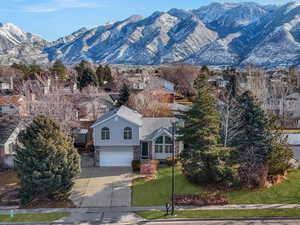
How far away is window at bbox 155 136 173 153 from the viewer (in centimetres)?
3180

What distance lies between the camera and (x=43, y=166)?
2270 centimetres

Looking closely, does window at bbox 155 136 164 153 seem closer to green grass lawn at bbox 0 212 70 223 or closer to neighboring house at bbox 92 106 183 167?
neighboring house at bbox 92 106 183 167

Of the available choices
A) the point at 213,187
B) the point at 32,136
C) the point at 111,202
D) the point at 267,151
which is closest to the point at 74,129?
the point at 32,136

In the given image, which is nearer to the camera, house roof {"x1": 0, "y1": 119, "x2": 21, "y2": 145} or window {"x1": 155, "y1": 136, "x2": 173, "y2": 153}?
house roof {"x1": 0, "y1": 119, "x2": 21, "y2": 145}

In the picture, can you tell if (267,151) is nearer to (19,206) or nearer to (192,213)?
(192,213)

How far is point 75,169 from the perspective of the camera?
23906 millimetres

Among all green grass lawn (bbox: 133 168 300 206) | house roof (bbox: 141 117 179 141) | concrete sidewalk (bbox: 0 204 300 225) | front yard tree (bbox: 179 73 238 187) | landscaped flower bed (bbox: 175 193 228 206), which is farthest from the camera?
house roof (bbox: 141 117 179 141)

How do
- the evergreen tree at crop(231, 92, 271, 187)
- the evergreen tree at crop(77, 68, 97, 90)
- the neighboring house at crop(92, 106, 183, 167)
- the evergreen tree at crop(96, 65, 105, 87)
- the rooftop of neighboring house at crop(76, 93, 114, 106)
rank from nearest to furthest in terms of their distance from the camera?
1. the evergreen tree at crop(231, 92, 271, 187)
2. the neighboring house at crop(92, 106, 183, 167)
3. the rooftop of neighboring house at crop(76, 93, 114, 106)
4. the evergreen tree at crop(77, 68, 97, 90)
5. the evergreen tree at crop(96, 65, 105, 87)

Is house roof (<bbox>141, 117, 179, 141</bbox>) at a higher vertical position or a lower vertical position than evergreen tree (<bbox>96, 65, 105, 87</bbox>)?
lower

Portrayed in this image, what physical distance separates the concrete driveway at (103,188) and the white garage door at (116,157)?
782 millimetres

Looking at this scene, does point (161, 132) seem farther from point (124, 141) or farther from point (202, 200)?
point (202, 200)

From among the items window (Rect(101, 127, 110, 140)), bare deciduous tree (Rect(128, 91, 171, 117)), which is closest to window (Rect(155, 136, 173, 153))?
window (Rect(101, 127, 110, 140))

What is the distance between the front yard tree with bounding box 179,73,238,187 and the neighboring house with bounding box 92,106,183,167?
655 cm

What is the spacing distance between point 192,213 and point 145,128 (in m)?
13.6
